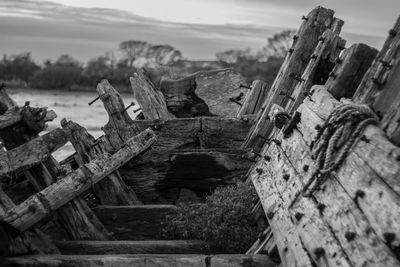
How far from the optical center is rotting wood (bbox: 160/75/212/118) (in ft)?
36.1

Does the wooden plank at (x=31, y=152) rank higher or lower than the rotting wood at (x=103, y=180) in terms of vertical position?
higher

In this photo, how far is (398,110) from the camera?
3.68 metres

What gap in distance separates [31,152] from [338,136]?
308 centimetres

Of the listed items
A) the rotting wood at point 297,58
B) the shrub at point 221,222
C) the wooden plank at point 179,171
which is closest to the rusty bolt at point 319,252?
the shrub at point 221,222

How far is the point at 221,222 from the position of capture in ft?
19.2

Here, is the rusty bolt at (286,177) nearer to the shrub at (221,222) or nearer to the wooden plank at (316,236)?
the wooden plank at (316,236)

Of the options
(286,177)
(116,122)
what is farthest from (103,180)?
(286,177)

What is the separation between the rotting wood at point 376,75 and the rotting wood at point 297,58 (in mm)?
3349

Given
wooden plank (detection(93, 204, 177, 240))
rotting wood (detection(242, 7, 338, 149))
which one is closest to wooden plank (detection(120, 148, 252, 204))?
rotting wood (detection(242, 7, 338, 149))

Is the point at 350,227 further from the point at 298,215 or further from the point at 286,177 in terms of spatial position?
the point at 286,177

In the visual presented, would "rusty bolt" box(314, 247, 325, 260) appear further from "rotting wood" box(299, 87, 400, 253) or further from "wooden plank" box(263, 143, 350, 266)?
"rotting wood" box(299, 87, 400, 253)

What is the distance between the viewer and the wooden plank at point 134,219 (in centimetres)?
660

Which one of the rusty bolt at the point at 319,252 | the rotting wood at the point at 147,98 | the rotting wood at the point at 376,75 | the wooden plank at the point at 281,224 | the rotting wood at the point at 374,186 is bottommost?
the rotting wood at the point at 147,98

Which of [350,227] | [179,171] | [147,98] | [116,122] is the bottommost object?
[179,171]
